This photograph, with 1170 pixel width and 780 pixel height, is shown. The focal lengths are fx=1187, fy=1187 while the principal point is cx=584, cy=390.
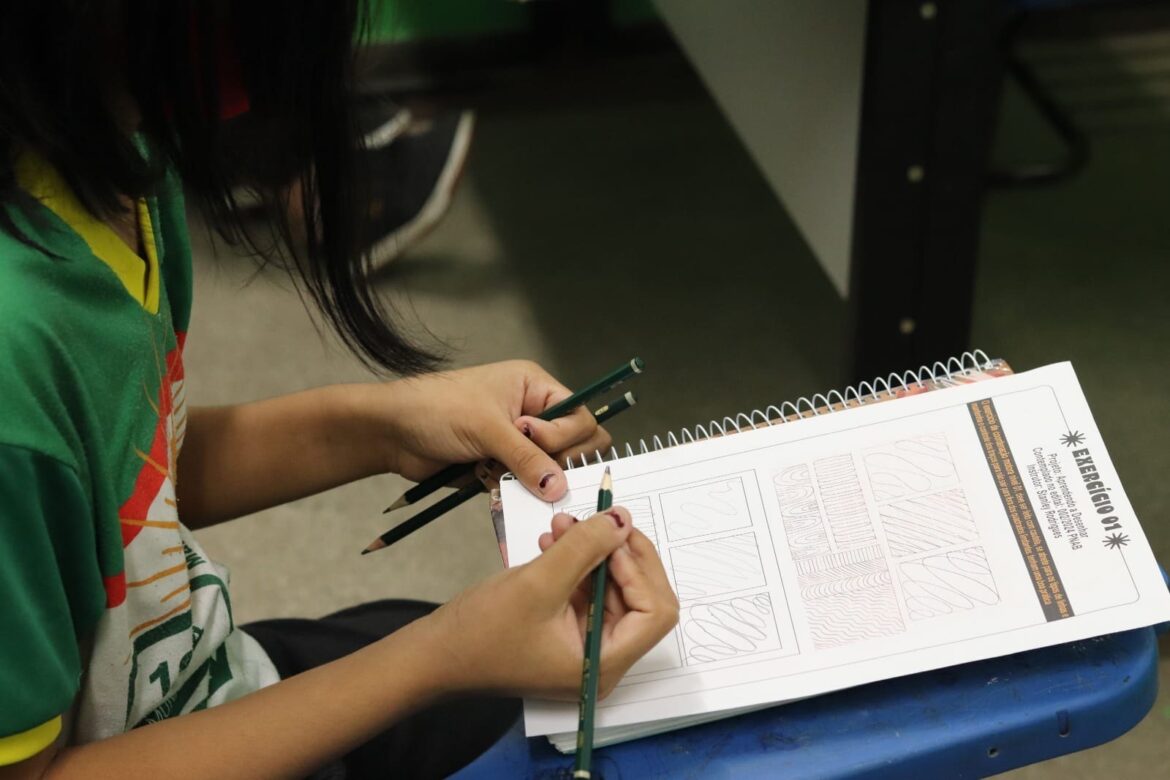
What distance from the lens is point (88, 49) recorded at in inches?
18.2

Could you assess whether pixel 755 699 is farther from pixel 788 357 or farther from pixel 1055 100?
pixel 1055 100

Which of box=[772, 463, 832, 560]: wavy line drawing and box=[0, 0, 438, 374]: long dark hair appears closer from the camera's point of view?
box=[0, 0, 438, 374]: long dark hair

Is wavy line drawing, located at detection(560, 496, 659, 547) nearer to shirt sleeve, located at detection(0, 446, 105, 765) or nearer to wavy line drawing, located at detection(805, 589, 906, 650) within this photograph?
wavy line drawing, located at detection(805, 589, 906, 650)

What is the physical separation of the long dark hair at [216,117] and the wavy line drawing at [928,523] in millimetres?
278

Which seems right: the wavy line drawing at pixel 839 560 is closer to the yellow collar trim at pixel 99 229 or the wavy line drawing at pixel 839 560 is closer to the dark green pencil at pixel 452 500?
the dark green pencil at pixel 452 500

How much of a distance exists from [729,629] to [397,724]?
0.23 metres

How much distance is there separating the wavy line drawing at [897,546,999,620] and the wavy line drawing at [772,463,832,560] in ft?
0.15

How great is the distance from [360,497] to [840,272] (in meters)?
0.68

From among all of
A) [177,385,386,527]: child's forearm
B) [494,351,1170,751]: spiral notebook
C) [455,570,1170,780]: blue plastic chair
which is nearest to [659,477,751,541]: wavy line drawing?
[494,351,1170,751]: spiral notebook

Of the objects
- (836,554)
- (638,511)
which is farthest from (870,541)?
(638,511)

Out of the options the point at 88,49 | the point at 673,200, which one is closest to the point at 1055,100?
the point at 673,200

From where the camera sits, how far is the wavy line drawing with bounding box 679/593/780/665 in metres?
0.57

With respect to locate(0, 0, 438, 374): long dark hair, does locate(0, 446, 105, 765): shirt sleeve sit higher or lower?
lower

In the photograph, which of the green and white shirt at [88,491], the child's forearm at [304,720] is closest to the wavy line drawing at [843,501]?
the child's forearm at [304,720]
